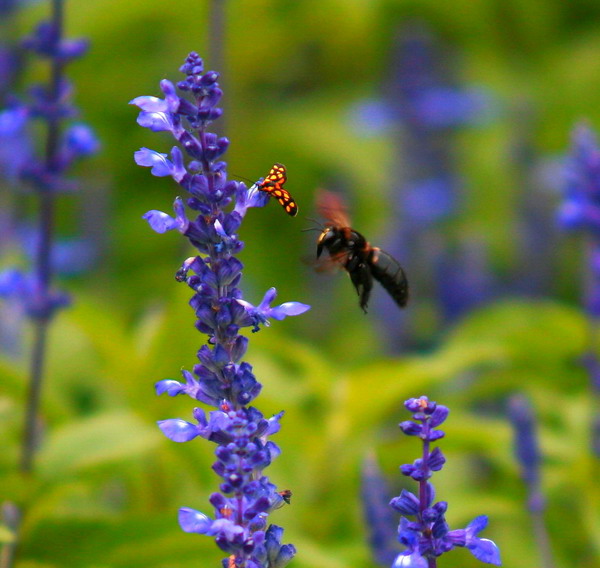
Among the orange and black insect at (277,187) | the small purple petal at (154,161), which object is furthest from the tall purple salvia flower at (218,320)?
the orange and black insect at (277,187)

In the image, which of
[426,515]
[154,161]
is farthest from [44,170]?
[426,515]

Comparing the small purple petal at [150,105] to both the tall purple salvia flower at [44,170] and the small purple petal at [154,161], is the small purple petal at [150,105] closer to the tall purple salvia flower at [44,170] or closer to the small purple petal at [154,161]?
the small purple petal at [154,161]

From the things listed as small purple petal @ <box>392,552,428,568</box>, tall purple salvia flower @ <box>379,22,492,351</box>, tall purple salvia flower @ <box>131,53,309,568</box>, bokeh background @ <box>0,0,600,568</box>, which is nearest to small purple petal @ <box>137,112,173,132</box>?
tall purple salvia flower @ <box>131,53,309,568</box>

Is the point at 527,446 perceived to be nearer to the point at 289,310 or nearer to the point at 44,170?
the point at 289,310

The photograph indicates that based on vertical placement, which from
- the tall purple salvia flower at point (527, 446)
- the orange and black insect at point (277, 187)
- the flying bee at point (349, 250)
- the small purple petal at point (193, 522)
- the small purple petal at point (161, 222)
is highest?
the flying bee at point (349, 250)

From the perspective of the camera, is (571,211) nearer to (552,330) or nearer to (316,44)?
(552,330)

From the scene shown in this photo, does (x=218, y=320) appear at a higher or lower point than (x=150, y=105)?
lower

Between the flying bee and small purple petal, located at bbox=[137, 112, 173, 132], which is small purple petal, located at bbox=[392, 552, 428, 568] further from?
the flying bee
